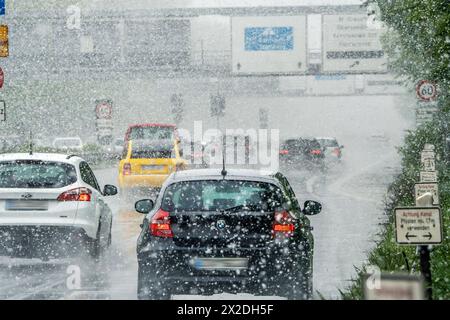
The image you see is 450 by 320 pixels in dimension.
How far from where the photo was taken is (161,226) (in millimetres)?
10078

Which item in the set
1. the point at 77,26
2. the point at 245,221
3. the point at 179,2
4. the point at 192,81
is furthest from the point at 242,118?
the point at 245,221

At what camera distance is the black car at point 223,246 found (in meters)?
9.81

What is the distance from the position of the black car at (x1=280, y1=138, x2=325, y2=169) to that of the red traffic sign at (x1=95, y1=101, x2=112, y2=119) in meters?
9.18

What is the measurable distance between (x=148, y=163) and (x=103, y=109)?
68.6 ft

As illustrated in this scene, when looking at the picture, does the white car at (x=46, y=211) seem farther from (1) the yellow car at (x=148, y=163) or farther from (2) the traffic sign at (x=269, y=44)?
(2) the traffic sign at (x=269, y=44)

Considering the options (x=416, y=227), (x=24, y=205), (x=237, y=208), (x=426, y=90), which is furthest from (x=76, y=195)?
(x=426, y=90)

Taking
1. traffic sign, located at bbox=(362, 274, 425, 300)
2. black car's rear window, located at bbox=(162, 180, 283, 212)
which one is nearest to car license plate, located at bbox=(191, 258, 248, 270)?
black car's rear window, located at bbox=(162, 180, 283, 212)

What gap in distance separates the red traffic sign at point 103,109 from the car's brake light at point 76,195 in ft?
117

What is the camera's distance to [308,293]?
1006 cm

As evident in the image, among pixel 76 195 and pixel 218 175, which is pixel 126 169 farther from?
pixel 218 175

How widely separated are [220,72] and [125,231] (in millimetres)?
31876

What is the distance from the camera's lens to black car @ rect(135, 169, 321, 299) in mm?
9812
